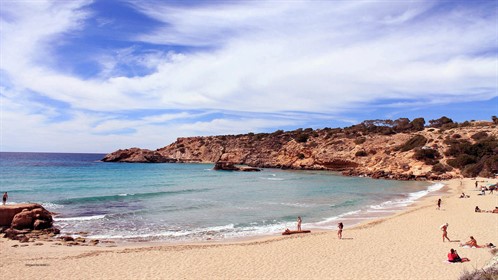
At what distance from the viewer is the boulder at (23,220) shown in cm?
1767

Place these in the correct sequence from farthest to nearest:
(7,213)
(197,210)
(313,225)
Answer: (197,210) → (313,225) → (7,213)

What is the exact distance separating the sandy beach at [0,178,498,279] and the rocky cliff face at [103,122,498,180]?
38.1 meters

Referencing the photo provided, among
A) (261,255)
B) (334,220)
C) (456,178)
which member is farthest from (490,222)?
(456,178)

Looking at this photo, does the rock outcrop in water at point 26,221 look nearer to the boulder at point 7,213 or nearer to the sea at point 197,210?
the boulder at point 7,213

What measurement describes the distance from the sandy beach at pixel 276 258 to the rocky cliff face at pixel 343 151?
38113 millimetres

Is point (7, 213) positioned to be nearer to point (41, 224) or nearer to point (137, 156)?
point (41, 224)

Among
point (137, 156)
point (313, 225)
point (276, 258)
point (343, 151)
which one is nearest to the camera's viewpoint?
point (276, 258)

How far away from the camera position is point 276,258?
44.2 feet

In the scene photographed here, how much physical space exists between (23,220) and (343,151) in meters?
61.9

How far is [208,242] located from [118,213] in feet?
32.5

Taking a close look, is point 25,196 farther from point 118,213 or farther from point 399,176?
point 399,176

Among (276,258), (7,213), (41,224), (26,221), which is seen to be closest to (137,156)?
(7,213)

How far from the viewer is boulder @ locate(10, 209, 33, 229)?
17672 mm

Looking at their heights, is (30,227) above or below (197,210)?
above
